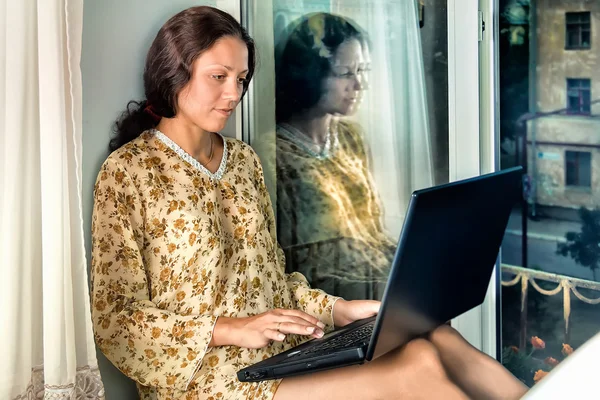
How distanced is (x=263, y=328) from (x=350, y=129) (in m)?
0.81

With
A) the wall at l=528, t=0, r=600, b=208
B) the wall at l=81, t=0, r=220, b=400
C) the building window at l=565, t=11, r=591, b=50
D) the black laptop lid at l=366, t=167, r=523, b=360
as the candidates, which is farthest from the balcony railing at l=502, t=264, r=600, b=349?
the wall at l=81, t=0, r=220, b=400

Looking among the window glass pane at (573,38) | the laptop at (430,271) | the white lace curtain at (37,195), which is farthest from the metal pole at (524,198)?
the white lace curtain at (37,195)

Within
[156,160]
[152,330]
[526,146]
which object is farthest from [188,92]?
[526,146]

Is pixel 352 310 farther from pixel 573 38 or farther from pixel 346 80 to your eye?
pixel 573 38

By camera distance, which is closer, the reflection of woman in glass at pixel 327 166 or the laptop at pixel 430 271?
the laptop at pixel 430 271

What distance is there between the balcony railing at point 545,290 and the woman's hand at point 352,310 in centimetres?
48

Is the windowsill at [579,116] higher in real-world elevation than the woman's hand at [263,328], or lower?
higher

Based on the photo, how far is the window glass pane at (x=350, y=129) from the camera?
2.13 meters

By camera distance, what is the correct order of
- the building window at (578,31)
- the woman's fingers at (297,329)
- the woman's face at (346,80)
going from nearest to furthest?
the woman's fingers at (297,329)
the building window at (578,31)
the woman's face at (346,80)

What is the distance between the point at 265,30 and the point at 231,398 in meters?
1.07

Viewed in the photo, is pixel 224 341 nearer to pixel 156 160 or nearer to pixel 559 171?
pixel 156 160

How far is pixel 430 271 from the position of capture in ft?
4.55

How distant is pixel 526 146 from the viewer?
2029mm

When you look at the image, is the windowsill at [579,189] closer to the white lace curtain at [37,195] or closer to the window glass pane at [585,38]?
the window glass pane at [585,38]
